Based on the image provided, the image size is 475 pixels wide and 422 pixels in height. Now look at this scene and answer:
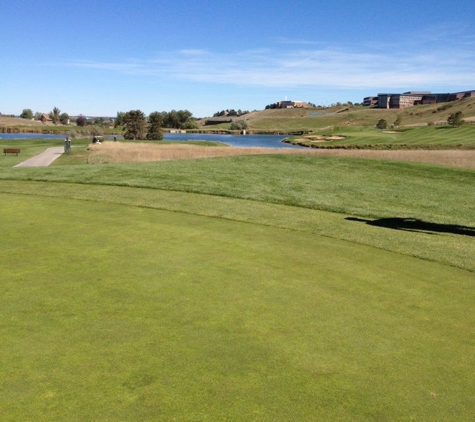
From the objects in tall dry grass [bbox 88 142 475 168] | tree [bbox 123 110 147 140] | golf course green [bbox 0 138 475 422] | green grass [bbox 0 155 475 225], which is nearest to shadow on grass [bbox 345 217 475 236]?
golf course green [bbox 0 138 475 422]

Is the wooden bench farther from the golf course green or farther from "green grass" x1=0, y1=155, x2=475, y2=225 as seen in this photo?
the golf course green

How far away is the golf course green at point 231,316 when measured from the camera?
3889 mm

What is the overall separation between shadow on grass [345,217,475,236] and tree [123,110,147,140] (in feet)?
258

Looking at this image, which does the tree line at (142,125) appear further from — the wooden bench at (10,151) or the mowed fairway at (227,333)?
the mowed fairway at (227,333)

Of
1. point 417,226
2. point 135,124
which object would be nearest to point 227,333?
point 417,226

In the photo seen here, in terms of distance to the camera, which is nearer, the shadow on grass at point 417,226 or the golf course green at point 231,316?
the golf course green at point 231,316

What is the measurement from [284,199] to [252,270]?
9.46 meters

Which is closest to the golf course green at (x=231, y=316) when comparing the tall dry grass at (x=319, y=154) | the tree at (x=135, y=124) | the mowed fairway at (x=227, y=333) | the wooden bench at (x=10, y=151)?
the mowed fairway at (x=227, y=333)

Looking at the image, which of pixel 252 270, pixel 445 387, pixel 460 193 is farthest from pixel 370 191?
pixel 445 387

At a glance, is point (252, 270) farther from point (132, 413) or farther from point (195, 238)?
point (132, 413)

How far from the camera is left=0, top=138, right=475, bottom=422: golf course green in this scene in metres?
3.89

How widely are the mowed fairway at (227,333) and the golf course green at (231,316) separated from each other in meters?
0.02

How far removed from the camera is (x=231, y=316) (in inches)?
223

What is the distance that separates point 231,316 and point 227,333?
48 cm
